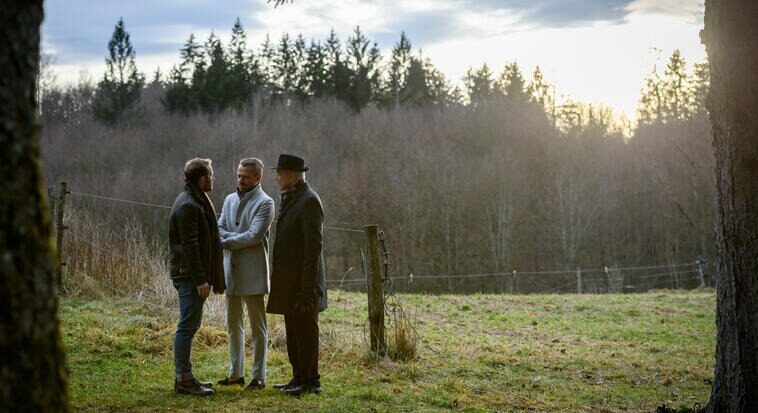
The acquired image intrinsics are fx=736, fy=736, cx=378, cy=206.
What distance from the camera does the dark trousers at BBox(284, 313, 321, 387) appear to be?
620cm

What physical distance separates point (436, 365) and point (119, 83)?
167ft

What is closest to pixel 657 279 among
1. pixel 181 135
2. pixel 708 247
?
pixel 708 247

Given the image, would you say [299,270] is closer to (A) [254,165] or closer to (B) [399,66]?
(A) [254,165]

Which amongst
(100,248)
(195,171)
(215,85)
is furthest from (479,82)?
(195,171)

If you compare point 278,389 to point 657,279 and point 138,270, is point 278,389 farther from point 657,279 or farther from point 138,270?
point 657,279

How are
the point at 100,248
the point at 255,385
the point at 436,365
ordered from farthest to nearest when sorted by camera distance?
the point at 100,248, the point at 436,365, the point at 255,385

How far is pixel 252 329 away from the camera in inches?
255

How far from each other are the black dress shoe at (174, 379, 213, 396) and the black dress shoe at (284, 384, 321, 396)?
0.65 m

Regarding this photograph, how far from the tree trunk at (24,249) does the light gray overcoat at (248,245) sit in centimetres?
408

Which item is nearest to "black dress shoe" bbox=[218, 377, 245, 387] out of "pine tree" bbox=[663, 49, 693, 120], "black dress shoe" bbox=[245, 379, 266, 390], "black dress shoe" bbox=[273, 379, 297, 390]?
"black dress shoe" bbox=[245, 379, 266, 390]

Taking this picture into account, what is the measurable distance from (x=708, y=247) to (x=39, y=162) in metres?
41.4

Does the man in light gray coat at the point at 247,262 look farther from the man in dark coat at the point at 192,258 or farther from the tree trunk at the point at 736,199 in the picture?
the tree trunk at the point at 736,199

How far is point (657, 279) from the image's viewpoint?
3966 centimetres

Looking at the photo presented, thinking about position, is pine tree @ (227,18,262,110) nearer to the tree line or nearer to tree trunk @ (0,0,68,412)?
the tree line
